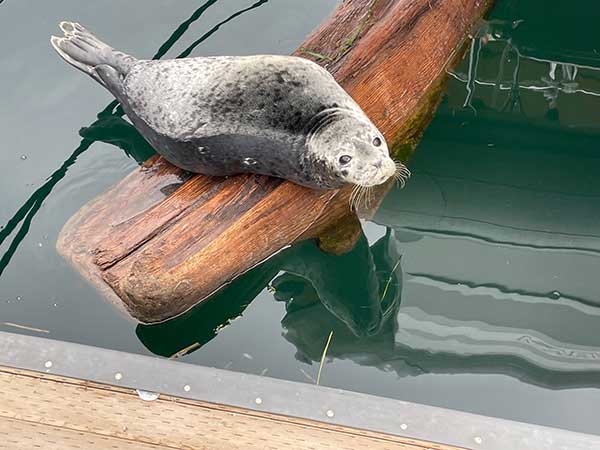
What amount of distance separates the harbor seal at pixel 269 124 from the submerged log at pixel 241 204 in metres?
0.11

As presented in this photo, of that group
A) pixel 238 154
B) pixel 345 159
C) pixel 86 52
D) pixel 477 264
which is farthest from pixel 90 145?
pixel 477 264

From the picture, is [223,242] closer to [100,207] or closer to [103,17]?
[100,207]

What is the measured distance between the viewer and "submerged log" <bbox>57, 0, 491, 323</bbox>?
2.47 metres

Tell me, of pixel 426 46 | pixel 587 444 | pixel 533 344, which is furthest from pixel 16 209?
pixel 587 444

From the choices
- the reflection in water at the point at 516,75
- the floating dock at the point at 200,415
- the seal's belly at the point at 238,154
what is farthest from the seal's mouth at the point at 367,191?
the floating dock at the point at 200,415

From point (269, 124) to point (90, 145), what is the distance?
1265mm

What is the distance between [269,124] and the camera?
98.7 inches

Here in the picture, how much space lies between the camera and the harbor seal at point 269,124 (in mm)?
2449

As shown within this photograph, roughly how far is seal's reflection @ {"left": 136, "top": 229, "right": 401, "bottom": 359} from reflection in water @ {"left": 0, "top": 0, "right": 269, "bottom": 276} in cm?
81

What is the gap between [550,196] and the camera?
3188mm

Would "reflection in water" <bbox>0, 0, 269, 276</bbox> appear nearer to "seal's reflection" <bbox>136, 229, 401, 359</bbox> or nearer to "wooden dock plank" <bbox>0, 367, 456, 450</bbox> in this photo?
"seal's reflection" <bbox>136, 229, 401, 359</bbox>

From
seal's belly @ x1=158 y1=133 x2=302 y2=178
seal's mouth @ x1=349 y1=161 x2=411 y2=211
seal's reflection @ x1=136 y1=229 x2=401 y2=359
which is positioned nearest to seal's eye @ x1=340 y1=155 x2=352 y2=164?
seal's belly @ x1=158 y1=133 x2=302 y2=178

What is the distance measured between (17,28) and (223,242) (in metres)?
2.20

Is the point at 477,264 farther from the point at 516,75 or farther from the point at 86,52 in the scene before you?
the point at 86,52
